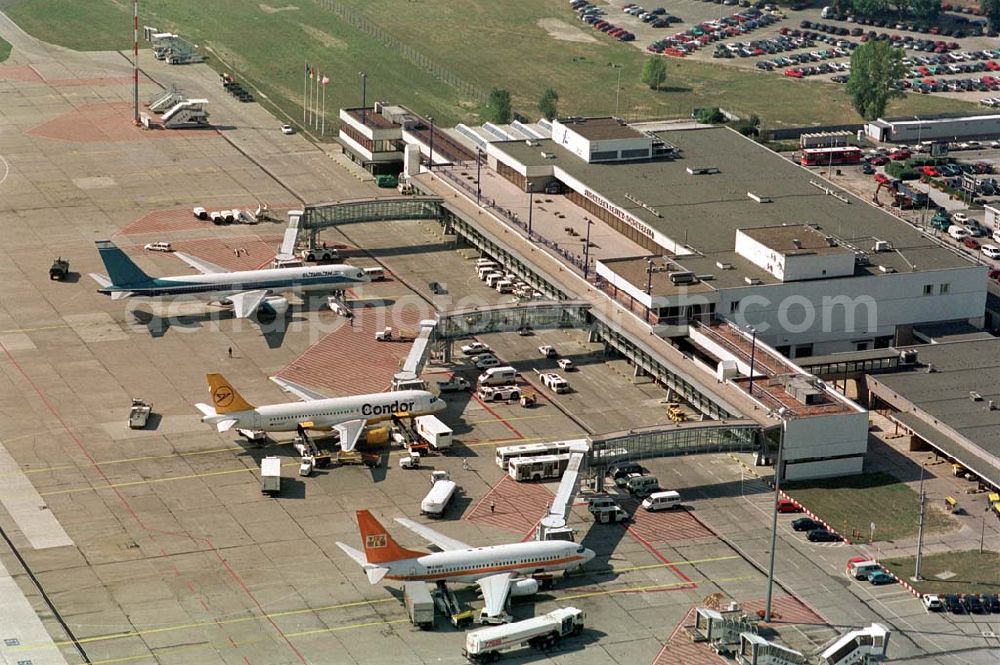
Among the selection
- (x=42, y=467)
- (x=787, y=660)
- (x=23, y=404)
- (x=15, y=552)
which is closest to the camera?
(x=787, y=660)

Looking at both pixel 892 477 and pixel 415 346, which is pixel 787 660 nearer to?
pixel 892 477

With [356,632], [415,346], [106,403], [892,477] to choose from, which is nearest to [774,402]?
[892,477]

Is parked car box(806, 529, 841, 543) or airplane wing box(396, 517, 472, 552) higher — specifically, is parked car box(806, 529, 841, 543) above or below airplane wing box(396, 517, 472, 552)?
below

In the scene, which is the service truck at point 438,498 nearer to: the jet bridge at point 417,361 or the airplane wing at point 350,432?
the airplane wing at point 350,432

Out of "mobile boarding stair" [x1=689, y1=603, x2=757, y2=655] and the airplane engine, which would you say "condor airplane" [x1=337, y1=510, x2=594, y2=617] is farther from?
"mobile boarding stair" [x1=689, y1=603, x2=757, y2=655]

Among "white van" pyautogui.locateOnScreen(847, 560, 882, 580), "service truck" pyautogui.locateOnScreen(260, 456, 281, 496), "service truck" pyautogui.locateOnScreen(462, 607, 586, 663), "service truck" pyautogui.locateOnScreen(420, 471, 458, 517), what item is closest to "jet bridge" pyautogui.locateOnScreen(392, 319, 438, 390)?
"service truck" pyautogui.locateOnScreen(420, 471, 458, 517)
